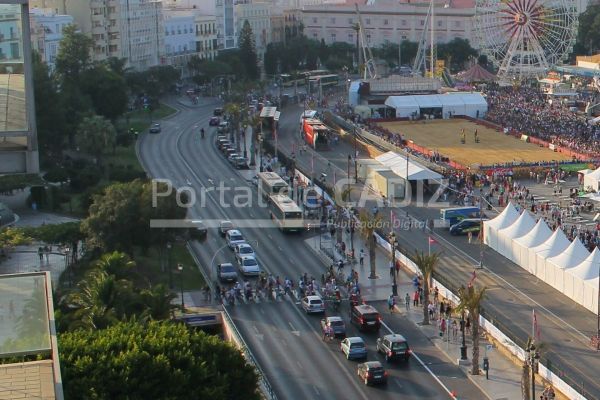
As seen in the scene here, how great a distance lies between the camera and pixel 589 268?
97.4ft

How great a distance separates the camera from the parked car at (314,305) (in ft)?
99.9

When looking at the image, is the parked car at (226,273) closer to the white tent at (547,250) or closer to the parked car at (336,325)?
the parked car at (336,325)

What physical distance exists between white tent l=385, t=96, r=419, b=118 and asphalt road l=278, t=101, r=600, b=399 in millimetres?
29196

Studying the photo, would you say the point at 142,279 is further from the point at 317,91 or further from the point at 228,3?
the point at 228,3

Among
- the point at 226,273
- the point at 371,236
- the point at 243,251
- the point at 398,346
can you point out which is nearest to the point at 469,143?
the point at 243,251

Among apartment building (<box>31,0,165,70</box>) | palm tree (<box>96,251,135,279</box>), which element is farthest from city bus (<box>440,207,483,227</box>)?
apartment building (<box>31,0,165,70</box>)

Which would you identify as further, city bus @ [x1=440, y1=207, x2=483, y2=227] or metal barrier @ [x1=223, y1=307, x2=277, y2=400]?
city bus @ [x1=440, y1=207, x2=483, y2=227]

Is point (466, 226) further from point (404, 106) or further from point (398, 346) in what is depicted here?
point (404, 106)

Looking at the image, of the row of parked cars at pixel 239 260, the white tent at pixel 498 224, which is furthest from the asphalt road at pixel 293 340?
the white tent at pixel 498 224

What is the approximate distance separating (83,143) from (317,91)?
131 feet

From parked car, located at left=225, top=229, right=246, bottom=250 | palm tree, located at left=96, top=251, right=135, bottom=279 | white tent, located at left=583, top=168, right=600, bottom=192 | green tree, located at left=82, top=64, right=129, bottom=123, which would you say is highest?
green tree, located at left=82, top=64, right=129, bottom=123

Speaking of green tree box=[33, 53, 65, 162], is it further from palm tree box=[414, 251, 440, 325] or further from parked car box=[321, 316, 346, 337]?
palm tree box=[414, 251, 440, 325]

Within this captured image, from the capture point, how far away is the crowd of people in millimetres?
57959

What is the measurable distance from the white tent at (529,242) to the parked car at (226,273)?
29.0 ft
